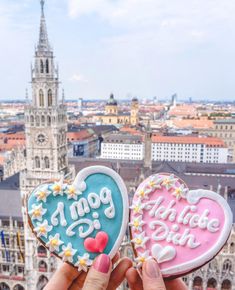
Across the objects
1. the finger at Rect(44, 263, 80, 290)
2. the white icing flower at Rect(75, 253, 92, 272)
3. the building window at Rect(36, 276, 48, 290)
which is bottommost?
the building window at Rect(36, 276, 48, 290)

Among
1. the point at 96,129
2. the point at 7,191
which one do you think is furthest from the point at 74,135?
the point at 7,191

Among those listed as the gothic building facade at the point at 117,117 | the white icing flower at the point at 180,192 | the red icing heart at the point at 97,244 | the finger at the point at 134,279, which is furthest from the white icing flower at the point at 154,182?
the gothic building facade at the point at 117,117

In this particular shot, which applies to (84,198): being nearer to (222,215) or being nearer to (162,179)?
(162,179)

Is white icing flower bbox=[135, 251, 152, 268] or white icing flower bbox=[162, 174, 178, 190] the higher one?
white icing flower bbox=[162, 174, 178, 190]

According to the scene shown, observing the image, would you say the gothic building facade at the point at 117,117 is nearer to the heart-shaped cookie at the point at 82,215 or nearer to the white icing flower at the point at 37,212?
the heart-shaped cookie at the point at 82,215

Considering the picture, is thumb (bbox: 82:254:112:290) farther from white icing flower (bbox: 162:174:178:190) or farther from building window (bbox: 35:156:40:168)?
building window (bbox: 35:156:40:168)

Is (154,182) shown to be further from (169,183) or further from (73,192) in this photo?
(73,192)

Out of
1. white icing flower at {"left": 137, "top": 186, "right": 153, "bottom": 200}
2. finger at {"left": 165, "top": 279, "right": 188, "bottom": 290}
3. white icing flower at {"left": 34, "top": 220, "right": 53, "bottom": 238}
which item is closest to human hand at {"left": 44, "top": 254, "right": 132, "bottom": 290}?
white icing flower at {"left": 34, "top": 220, "right": 53, "bottom": 238}
